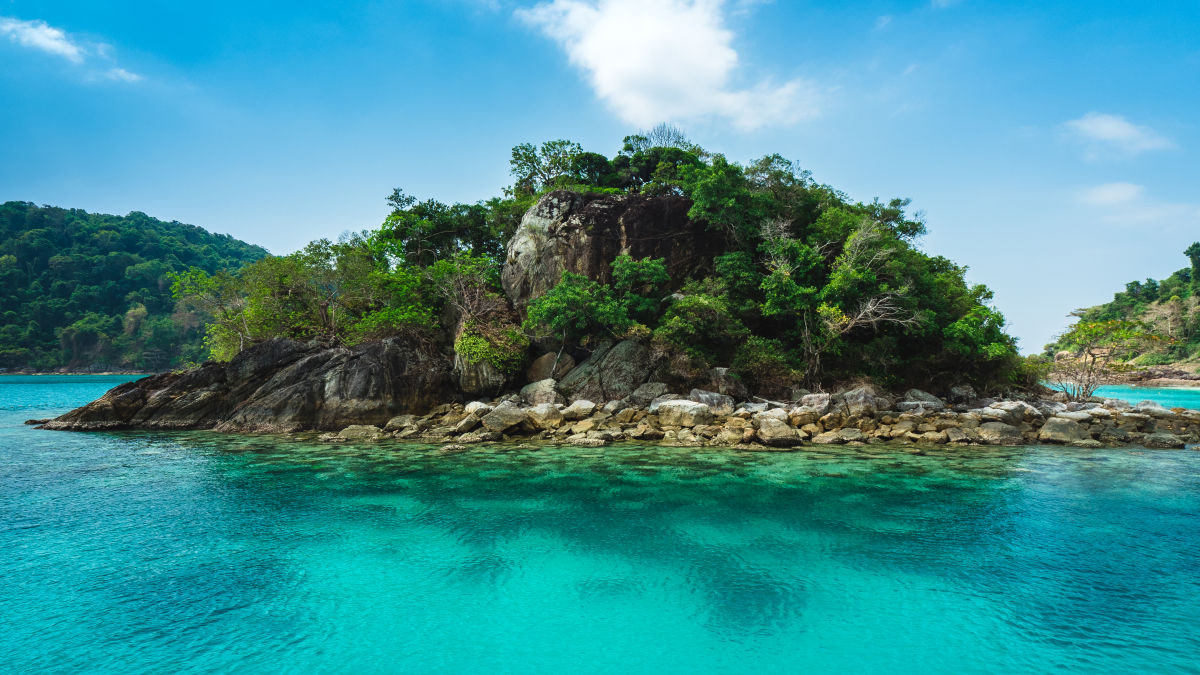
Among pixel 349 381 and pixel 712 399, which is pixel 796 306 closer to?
pixel 712 399

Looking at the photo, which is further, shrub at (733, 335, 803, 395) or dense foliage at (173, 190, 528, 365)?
dense foliage at (173, 190, 528, 365)

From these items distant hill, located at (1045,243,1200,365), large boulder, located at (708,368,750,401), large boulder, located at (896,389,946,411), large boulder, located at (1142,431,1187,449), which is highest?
distant hill, located at (1045,243,1200,365)

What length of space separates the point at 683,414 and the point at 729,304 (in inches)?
273

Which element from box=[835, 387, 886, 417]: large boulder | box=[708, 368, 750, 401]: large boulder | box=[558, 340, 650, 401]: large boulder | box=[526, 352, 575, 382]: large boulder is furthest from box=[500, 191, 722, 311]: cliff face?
box=[835, 387, 886, 417]: large boulder

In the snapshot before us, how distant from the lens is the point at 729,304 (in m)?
22.8

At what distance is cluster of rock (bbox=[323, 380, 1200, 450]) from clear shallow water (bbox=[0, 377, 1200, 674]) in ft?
12.5

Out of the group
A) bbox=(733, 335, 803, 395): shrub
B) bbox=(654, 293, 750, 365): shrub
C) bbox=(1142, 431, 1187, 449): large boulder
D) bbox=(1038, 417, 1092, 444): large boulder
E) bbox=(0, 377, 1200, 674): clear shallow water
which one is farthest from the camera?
bbox=(733, 335, 803, 395): shrub

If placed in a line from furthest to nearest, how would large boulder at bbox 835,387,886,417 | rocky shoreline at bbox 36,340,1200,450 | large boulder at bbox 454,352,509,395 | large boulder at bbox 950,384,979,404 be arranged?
large boulder at bbox 950,384,979,404, large boulder at bbox 454,352,509,395, large boulder at bbox 835,387,886,417, rocky shoreline at bbox 36,340,1200,450

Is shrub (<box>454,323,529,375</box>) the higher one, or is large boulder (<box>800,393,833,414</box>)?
shrub (<box>454,323,529,375</box>)

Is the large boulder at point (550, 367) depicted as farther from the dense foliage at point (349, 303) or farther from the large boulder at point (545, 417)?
the large boulder at point (545, 417)

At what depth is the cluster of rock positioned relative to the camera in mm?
16422

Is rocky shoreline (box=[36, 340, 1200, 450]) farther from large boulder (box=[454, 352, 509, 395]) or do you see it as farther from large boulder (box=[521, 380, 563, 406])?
large boulder (box=[454, 352, 509, 395])

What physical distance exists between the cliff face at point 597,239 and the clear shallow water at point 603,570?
569 inches

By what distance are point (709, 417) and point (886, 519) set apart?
947 centimetres
